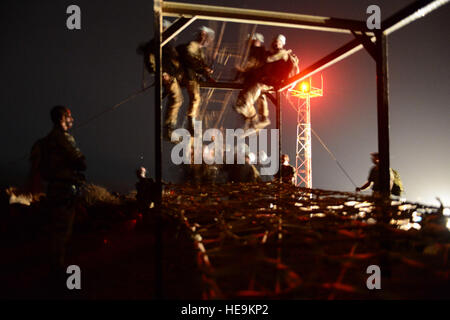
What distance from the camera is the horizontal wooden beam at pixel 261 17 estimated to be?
302 centimetres

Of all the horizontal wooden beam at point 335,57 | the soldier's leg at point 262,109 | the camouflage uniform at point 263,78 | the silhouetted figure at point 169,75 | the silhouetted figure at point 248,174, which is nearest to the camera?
the horizontal wooden beam at point 335,57

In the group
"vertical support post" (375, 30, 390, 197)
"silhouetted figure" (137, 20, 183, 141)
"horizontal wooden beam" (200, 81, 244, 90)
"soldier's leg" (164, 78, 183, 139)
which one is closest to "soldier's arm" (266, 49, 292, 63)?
"horizontal wooden beam" (200, 81, 244, 90)

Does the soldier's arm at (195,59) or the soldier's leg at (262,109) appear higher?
the soldier's arm at (195,59)

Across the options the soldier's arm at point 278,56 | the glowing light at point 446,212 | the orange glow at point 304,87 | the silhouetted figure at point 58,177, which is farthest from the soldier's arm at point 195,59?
the orange glow at point 304,87

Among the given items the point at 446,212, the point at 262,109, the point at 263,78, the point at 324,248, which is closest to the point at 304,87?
the point at 262,109

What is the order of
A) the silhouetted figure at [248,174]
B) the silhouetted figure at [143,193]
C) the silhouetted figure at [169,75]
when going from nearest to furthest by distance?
1. the silhouetted figure at [169,75]
2. the silhouetted figure at [143,193]
3. the silhouetted figure at [248,174]

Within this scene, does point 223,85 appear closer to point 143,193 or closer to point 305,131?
point 143,193

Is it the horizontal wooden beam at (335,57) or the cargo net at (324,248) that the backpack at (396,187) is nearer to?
the cargo net at (324,248)

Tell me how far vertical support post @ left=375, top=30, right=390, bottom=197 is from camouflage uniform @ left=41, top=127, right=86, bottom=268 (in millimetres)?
3643

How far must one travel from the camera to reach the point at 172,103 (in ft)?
16.9

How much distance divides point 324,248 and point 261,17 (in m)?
2.77

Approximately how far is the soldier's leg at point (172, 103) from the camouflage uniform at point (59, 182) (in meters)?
2.13

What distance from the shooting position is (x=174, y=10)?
9.86 ft
